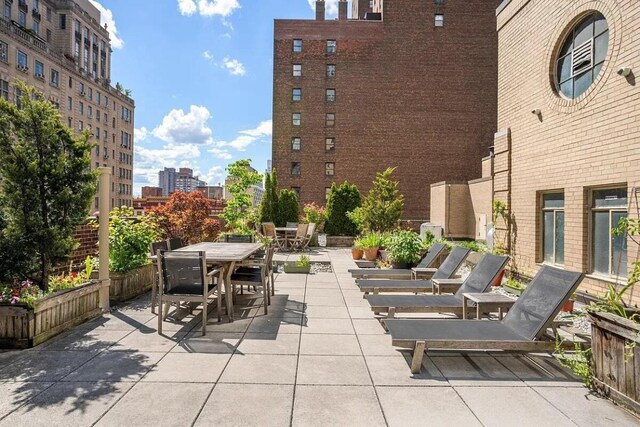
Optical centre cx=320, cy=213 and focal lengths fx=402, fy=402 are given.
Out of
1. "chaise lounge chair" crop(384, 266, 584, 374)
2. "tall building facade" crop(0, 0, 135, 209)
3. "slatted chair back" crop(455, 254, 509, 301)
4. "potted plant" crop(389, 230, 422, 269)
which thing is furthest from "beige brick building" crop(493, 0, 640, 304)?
"tall building facade" crop(0, 0, 135, 209)

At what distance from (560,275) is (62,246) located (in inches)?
247

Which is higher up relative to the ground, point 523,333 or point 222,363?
point 523,333

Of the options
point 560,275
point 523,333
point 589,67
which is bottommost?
point 523,333

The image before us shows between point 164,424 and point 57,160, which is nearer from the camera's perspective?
point 164,424

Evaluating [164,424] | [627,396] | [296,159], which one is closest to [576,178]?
[627,396]

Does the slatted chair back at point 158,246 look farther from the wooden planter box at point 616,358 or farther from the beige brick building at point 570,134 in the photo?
the beige brick building at point 570,134

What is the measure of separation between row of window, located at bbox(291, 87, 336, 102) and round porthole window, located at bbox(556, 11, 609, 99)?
83.6 feet

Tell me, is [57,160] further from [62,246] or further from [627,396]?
[627,396]

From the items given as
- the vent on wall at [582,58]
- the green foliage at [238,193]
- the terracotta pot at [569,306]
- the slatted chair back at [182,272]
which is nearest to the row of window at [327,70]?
the green foliage at [238,193]

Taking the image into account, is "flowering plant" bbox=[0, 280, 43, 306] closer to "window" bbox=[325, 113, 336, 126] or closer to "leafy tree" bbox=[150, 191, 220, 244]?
"leafy tree" bbox=[150, 191, 220, 244]

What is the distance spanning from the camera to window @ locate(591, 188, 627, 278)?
6.40m

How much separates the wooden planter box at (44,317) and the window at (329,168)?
27334 millimetres

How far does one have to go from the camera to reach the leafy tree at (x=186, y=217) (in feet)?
33.7

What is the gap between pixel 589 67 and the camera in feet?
23.7
